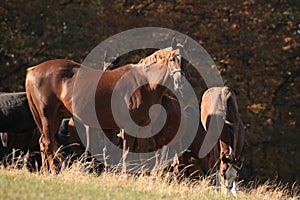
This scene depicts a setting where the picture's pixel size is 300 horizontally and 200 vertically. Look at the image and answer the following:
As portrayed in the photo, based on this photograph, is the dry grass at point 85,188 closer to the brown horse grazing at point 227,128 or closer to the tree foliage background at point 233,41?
the brown horse grazing at point 227,128

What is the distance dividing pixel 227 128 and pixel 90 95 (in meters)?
3.07

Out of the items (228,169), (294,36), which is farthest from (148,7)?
(228,169)

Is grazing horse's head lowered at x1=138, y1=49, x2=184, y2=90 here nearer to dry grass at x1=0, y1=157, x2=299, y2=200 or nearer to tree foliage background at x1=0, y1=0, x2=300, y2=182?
dry grass at x1=0, y1=157, x2=299, y2=200

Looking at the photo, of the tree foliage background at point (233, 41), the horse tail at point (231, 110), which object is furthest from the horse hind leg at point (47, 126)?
the tree foliage background at point (233, 41)

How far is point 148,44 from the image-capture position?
1001 inches

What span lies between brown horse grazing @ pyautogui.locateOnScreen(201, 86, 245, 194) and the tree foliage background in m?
10.6

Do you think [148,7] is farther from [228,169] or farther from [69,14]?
[228,169]

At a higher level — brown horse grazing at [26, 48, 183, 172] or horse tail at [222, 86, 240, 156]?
brown horse grazing at [26, 48, 183, 172]

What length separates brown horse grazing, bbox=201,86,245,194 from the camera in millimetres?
12914

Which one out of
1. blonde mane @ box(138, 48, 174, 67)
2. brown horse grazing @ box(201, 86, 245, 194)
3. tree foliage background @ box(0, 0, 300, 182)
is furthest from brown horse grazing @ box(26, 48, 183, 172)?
tree foliage background @ box(0, 0, 300, 182)

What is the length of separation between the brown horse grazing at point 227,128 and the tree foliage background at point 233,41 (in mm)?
10552

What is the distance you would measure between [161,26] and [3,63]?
19.6 feet

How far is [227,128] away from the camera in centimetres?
1366

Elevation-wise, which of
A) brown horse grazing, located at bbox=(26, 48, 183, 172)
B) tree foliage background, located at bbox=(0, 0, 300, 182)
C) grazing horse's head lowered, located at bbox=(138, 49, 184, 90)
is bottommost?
tree foliage background, located at bbox=(0, 0, 300, 182)
